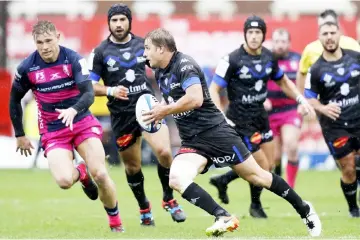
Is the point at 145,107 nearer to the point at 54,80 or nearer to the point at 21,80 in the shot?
the point at 54,80

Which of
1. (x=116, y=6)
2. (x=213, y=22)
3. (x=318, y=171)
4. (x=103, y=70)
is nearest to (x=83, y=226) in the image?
(x=103, y=70)

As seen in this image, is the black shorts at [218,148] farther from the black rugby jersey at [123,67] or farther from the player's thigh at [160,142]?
the black rugby jersey at [123,67]

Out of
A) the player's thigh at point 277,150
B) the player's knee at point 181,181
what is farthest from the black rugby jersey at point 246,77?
the player's knee at point 181,181

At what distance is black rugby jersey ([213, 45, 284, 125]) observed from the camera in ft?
42.5

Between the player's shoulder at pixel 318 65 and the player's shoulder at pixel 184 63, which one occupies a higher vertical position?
the player's shoulder at pixel 184 63

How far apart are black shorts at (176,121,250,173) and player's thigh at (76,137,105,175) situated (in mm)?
1197

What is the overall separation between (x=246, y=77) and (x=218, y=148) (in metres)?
2.96

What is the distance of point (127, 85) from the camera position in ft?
40.4

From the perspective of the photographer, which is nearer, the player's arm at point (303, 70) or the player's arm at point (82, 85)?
the player's arm at point (82, 85)

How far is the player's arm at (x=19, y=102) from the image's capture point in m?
11.2

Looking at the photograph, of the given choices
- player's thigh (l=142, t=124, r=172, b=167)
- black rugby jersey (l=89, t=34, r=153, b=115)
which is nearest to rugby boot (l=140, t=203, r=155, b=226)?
player's thigh (l=142, t=124, r=172, b=167)

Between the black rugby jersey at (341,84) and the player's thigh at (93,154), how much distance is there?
306 centimetres

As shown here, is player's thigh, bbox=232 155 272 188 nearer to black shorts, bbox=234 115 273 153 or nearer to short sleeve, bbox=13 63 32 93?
short sleeve, bbox=13 63 32 93

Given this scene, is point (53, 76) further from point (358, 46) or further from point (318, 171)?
point (318, 171)
